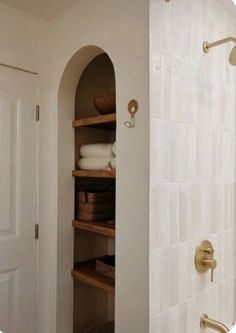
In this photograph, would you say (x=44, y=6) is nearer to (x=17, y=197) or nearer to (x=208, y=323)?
(x=17, y=197)

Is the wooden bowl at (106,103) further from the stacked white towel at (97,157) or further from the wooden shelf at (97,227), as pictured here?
the wooden shelf at (97,227)

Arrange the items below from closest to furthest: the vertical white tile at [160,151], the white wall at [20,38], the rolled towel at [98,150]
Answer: the vertical white tile at [160,151], the white wall at [20,38], the rolled towel at [98,150]

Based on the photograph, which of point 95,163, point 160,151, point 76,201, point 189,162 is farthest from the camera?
point 76,201

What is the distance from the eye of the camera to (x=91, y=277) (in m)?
1.11

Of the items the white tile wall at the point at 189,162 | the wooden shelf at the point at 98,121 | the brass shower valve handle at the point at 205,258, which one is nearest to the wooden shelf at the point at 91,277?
the white tile wall at the point at 189,162

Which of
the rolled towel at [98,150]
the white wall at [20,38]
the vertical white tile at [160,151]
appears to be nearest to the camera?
the vertical white tile at [160,151]

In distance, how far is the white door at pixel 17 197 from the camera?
0.89m

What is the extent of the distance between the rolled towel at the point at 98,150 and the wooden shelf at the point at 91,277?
1.61ft

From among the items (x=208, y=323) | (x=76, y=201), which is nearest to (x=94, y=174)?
(x=76, y=201)

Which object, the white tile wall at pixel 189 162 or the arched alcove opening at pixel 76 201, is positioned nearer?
the white tile wall at pixel 189 162

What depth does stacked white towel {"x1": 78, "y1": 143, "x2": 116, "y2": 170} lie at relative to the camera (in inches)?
41.9

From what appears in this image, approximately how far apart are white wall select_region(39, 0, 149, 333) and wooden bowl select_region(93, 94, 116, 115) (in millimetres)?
118

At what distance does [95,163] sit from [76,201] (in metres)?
0.23

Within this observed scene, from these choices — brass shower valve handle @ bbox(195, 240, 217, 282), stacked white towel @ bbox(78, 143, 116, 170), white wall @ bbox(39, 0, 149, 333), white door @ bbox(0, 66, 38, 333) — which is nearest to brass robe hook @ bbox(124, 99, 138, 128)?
white wall @ bbox(39, 0, 149, 333)
